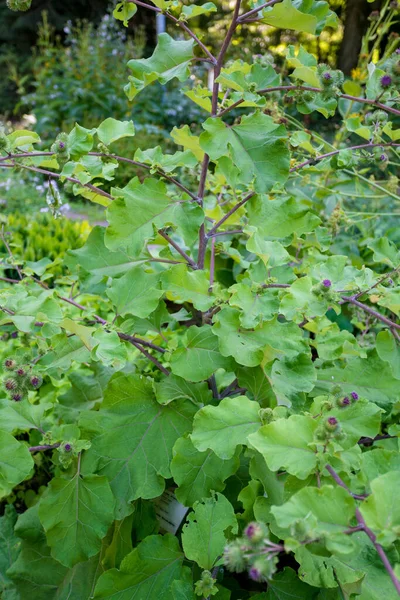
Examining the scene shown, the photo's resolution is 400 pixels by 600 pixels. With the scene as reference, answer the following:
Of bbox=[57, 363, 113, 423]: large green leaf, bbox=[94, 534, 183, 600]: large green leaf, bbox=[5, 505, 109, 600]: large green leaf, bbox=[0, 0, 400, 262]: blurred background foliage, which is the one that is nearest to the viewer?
bbox=[94, 534, 183, 600]: large green leaf

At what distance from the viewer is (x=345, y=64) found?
30.6 feet

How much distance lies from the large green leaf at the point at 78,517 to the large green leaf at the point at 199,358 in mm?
269

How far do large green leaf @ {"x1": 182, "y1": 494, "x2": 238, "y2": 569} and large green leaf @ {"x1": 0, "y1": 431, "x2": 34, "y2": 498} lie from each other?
1.02ft

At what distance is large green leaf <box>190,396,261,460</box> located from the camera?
→ 0.86 meters

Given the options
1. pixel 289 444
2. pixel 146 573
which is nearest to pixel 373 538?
pixel 289 444

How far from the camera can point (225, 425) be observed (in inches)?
34.7

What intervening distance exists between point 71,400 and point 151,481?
396 millimetres

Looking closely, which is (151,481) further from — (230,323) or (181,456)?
(230,323)

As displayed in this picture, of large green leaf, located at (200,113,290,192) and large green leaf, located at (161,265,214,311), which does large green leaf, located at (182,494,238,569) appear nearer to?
large green leaf, located at (161,265,214,311)

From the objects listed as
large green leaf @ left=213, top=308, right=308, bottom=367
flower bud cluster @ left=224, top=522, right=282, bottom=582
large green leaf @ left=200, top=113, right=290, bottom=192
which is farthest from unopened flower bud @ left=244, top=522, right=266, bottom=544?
large green leaf @ left=200, top=113, right=290, bottom=192

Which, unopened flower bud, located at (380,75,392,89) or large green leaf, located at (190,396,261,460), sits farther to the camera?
unopened flower bud, located at (380,75,392,89)

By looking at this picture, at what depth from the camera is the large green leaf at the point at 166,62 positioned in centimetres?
103

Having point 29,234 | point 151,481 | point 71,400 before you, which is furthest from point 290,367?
point 29,234

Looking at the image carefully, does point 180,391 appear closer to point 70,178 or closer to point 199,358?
point 199,358
